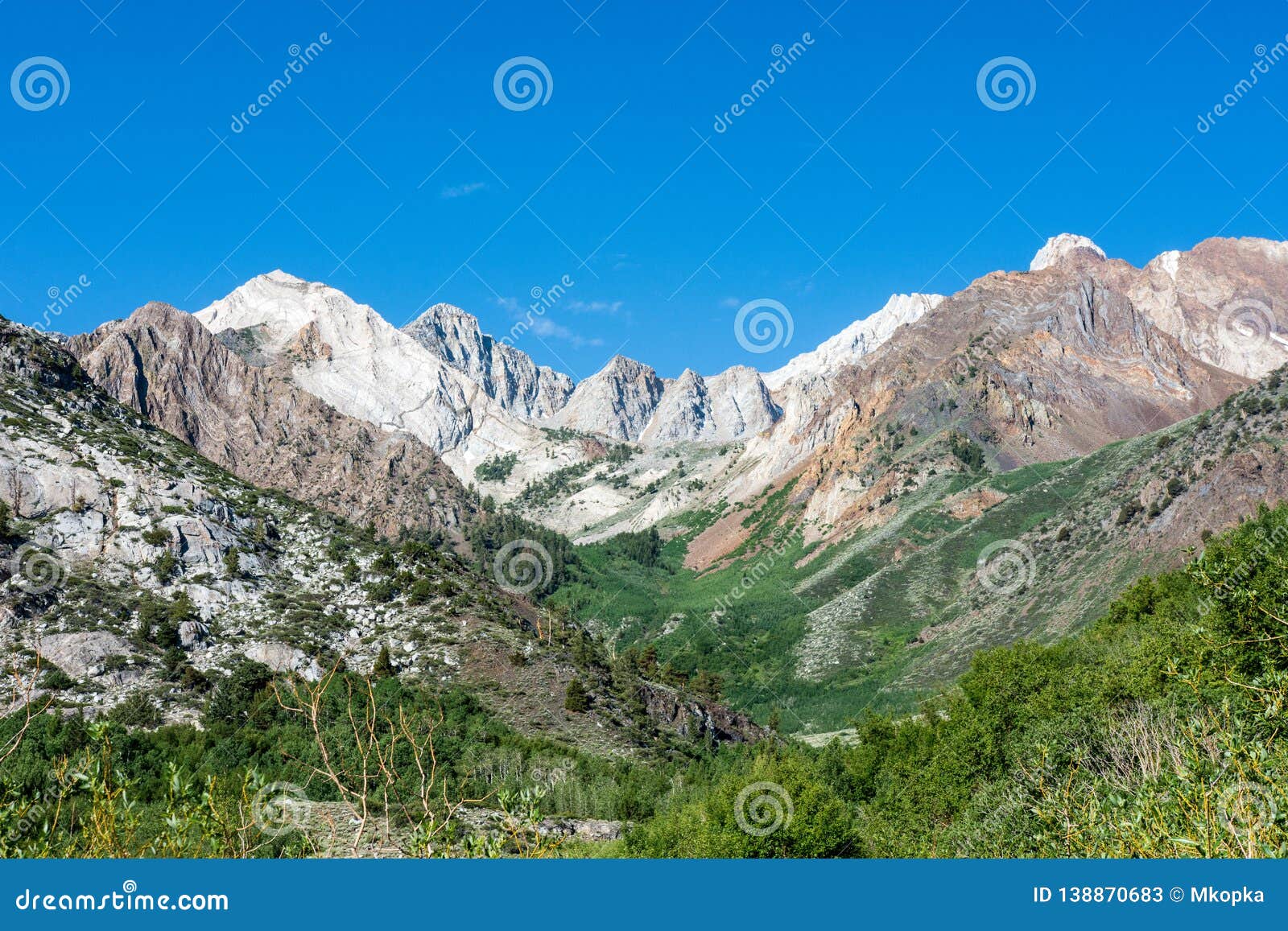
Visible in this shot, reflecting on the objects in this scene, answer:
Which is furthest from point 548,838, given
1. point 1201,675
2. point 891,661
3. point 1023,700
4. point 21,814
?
point 891,661

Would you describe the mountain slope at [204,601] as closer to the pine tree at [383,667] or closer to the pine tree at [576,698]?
the pine tree at [576,698]

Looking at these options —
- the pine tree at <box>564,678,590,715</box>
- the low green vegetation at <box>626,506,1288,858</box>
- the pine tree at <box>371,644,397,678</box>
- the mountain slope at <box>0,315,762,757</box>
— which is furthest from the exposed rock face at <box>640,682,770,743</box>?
the pine tree at <box>371,644,397,678</box>

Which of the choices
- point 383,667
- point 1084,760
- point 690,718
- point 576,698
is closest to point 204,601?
point 383,667

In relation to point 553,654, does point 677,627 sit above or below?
A: above

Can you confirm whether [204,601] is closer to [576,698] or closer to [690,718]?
[576,698]

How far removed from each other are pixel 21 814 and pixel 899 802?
45.9 m

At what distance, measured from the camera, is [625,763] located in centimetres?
5862

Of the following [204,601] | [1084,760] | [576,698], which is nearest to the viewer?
[1084,760]

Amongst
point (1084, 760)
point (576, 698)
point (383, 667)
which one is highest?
point (383, 667)

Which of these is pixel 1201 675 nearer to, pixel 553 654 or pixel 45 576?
pixel 553 654

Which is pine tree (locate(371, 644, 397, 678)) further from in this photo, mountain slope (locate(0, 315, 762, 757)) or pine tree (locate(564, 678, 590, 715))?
pine tree (locate(564, 678, 590, 715))

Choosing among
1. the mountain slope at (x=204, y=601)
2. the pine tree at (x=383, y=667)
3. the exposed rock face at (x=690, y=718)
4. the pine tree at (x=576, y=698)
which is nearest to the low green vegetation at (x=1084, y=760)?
the exposed rock face at (x=690, y=718)

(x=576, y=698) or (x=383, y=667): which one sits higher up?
(x=383, y=667)

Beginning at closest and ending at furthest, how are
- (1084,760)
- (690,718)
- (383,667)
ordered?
(1084,760)
(383,667)
(690,718)
